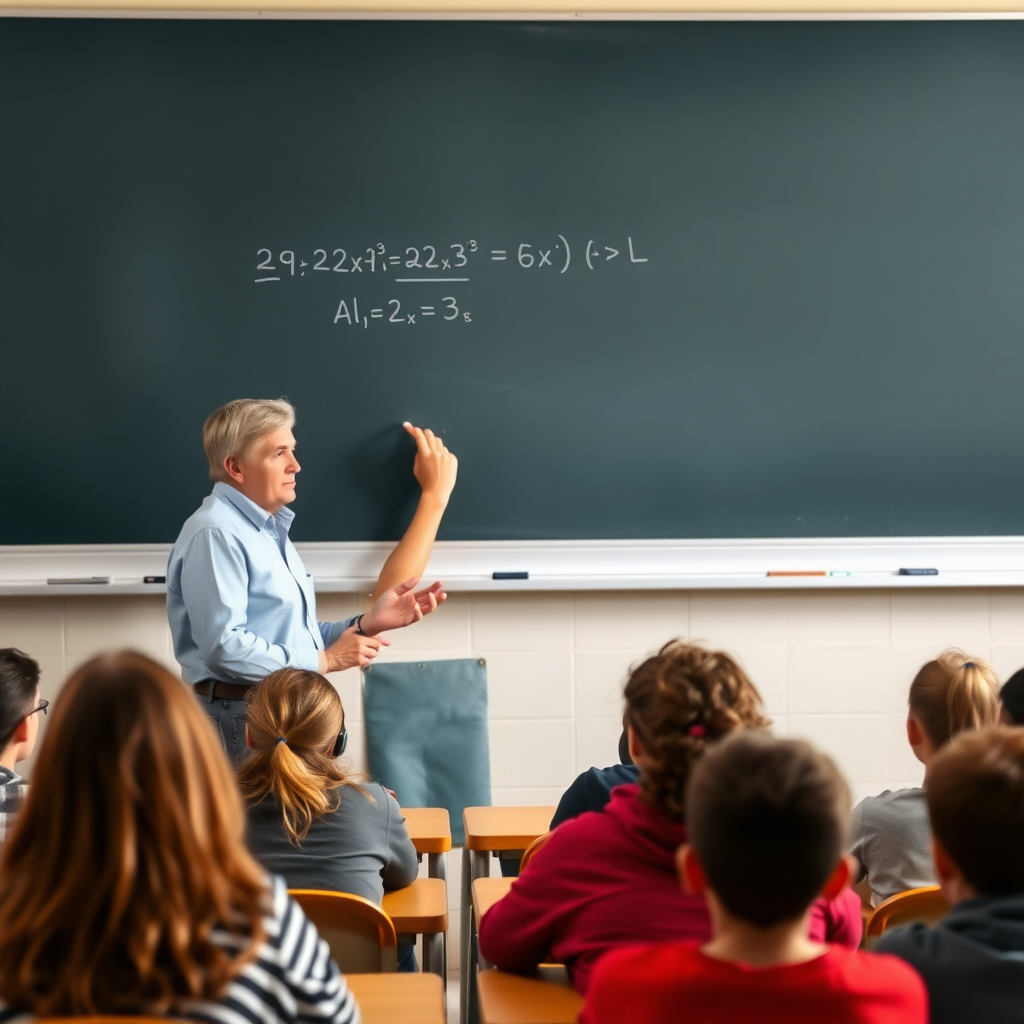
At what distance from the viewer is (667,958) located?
3.95 feet

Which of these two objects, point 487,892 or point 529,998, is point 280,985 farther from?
point 487,892

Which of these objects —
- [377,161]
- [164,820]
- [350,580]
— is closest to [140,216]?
[377,161]

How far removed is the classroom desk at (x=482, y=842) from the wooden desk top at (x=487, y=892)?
0.95ft

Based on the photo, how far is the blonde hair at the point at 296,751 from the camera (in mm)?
2070

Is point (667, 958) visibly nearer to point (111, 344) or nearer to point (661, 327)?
point (661, 327)

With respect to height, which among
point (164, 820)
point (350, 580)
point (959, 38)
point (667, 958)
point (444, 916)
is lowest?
point (444, 916)

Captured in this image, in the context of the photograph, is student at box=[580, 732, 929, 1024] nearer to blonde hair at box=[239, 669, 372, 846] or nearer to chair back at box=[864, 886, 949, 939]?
chair back at box=[864, 886, 949, 939]

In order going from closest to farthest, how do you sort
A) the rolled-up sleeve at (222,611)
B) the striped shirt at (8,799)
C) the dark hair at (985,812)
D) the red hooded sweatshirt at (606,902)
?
the dark hair at (985,812), the red hooded sweatshirt at (606,902), the striped shirt at (8,799), the rolled-up sleeve at (222,611)

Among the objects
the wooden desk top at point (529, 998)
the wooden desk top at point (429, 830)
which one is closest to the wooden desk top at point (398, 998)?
the wooden desk top at point (529, 998)

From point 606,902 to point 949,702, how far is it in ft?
3.08

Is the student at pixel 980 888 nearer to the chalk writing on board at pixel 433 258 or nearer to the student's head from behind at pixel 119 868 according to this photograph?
the student's head from behind at pixel 119 868

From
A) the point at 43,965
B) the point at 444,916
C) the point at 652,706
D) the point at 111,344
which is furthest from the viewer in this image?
the point at 111,344

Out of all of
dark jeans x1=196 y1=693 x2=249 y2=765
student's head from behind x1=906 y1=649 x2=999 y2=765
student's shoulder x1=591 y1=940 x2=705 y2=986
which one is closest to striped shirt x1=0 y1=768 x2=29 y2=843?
dark jeans x1=196 y1=693 x2=249 y2=765

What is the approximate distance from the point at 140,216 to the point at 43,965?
2.80 m
